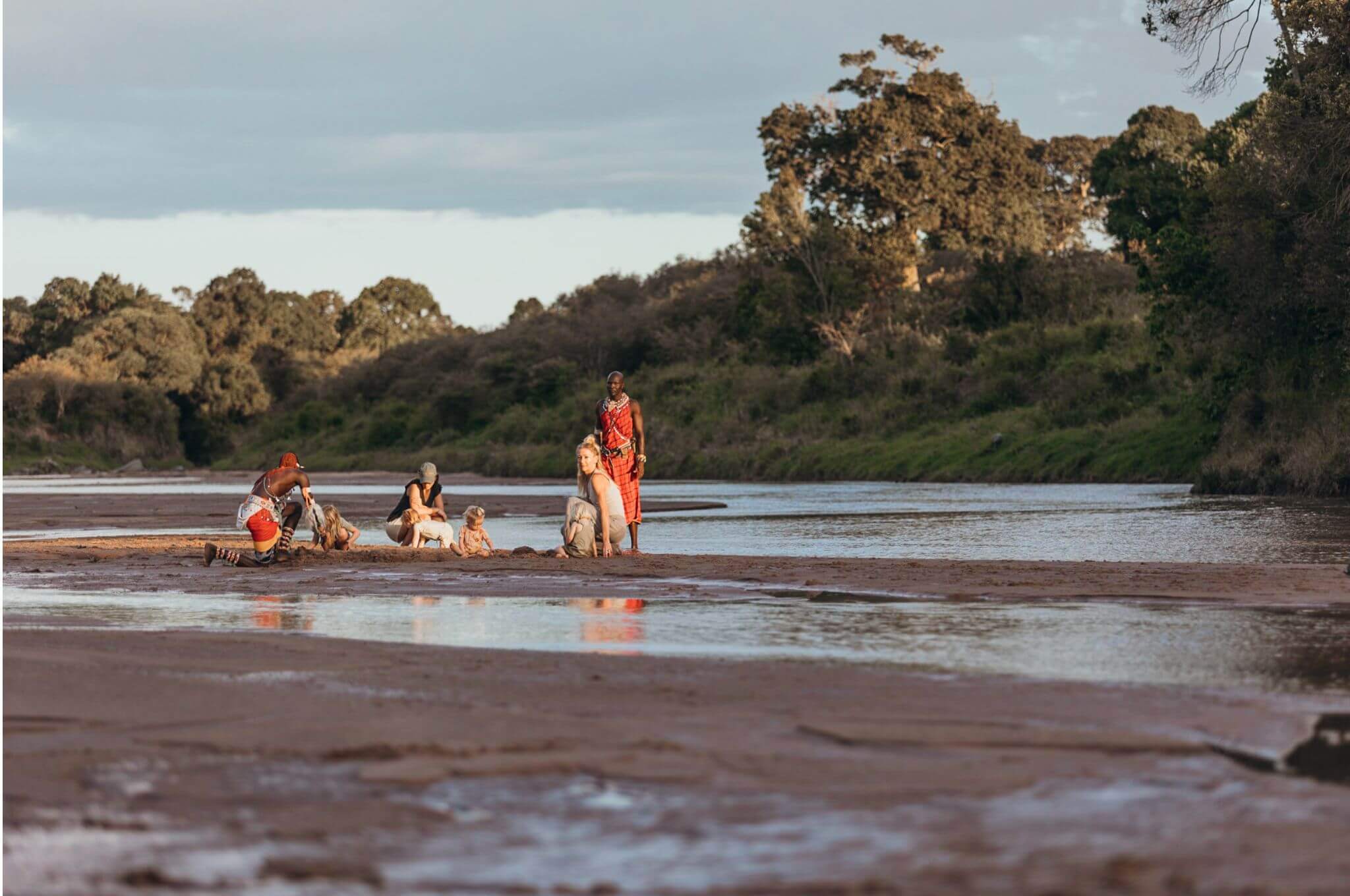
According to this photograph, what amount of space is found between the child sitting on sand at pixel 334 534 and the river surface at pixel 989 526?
3288 millimetres

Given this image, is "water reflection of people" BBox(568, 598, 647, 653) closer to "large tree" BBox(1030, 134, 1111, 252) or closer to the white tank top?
the white tank top

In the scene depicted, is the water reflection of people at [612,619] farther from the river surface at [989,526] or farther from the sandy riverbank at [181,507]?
the sandy riverbank at [181,507]

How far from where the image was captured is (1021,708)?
723cm

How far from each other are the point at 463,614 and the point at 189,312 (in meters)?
93.7

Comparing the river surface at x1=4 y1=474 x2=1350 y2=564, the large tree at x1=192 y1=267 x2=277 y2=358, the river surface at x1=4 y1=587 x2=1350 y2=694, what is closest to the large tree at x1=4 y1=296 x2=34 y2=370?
the large tree at x1=192 y1=267 x2=277 y2=358

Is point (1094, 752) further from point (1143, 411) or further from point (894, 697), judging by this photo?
point (1143, 411)

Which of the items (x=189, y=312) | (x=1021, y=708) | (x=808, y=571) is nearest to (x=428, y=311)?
(x=189, y=312)

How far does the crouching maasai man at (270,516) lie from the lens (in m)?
16.8

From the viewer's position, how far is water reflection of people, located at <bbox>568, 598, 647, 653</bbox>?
10.2 m

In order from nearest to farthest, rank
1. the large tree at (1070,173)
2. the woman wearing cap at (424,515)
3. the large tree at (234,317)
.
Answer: the woman wearing cap at (424,515) → the large tree at (1070,173) → the large tree at (234,317)

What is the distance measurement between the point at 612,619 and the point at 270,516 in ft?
21.1

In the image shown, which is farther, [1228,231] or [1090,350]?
[1090,350]

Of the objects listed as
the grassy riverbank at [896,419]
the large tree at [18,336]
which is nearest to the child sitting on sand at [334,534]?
the grassy riverbank at [896,419]

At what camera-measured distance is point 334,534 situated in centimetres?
1825
